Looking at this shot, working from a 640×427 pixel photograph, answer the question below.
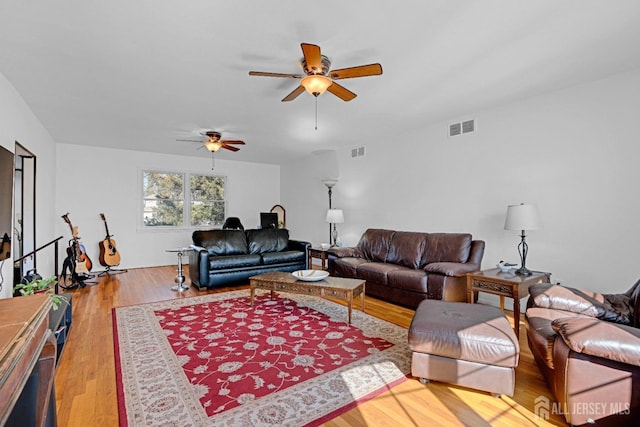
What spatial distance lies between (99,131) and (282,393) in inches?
212

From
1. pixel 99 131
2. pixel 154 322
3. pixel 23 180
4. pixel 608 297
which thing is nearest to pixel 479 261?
pixel 608 297

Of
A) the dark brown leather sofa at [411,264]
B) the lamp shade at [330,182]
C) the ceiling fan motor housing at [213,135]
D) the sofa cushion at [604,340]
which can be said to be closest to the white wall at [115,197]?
the ceiling fan motor housing at [213,135]

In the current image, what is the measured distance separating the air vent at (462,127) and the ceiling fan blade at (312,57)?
108 inches

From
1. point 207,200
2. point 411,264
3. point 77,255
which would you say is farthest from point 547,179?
point 77,255

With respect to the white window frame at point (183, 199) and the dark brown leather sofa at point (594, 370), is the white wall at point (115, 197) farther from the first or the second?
the dark brown leather sofa at point (594, 370)

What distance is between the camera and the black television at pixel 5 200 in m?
2.67

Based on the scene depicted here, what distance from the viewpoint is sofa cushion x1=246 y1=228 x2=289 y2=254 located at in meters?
5.72

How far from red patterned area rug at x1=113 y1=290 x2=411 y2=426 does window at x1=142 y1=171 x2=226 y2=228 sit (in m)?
3.72

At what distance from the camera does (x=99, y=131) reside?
17.1 feet

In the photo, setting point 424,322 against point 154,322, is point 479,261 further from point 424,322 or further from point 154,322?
point 154,322

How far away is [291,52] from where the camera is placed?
8.67 ft

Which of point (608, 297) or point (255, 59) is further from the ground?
point (255, 59)

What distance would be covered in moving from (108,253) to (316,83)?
18.6ft

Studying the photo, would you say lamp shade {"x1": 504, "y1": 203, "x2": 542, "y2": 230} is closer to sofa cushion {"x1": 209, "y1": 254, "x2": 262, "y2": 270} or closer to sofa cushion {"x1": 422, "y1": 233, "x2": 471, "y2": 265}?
sofa cushion {"x1": 422, "y1": 233, "x2": 471, "y2": 265}
